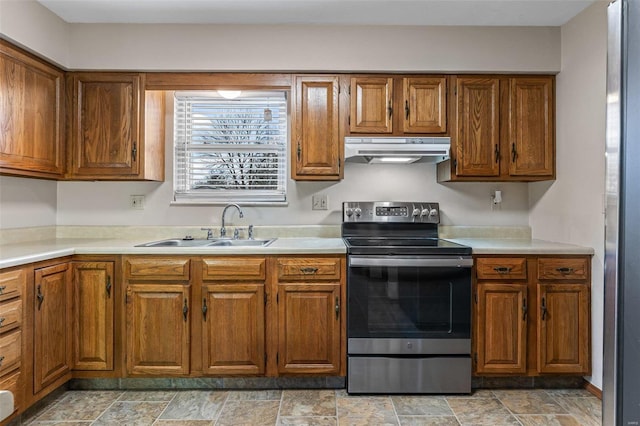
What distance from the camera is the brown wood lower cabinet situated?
242 centimetres

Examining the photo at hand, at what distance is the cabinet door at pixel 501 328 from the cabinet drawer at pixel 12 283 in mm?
2493

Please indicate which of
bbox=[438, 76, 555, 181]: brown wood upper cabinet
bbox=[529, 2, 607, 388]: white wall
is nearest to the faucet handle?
bbox=[438, 76, 555, 181]: brown wood upper cabinet

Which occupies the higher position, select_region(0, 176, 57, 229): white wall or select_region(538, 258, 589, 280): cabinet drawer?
select_region(0, 176, 57, 229): white wall

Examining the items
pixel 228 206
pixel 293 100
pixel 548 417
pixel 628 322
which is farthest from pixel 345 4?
pixel 548 417

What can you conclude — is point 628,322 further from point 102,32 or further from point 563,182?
point 102,32

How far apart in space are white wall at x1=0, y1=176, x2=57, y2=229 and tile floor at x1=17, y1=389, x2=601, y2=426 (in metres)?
1.16

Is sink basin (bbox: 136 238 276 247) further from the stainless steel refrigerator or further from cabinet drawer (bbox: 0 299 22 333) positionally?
the stainless steel refrigerator

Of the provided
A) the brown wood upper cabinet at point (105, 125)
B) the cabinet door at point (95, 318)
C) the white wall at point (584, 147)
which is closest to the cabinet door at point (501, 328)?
the white wall at point (584, 147)

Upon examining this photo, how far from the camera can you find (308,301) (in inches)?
94.8

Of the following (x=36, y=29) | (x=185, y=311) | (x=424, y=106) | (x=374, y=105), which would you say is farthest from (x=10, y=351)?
(x=424, y=106)

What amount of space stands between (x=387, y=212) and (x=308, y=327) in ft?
3.48

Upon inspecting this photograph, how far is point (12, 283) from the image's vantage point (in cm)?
192

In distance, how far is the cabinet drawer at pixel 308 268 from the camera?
2.41 meters

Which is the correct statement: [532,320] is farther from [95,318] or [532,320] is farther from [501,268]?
[95,318]
